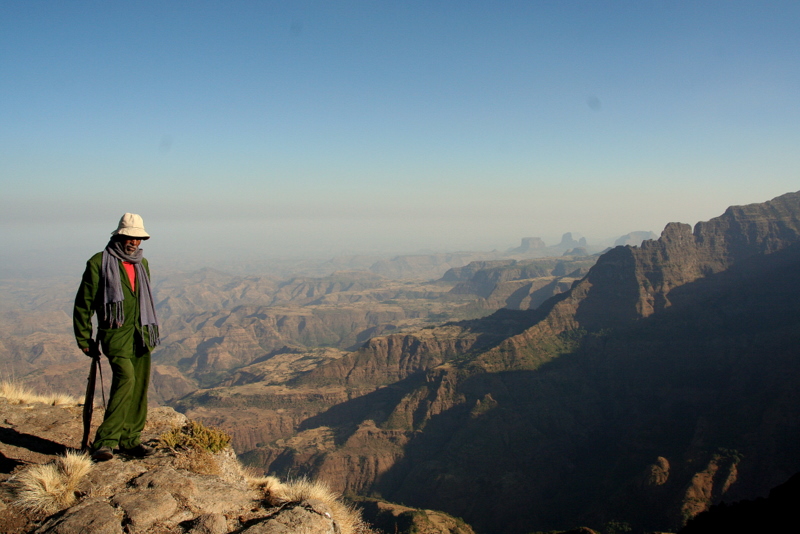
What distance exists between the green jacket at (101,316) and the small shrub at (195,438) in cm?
159

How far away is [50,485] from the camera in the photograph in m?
5.20

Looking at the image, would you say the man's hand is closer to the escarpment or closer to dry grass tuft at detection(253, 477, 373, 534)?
dry grass tuft at detection(253, 477, 373, 534)

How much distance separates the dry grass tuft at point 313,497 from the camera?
6.26 metres

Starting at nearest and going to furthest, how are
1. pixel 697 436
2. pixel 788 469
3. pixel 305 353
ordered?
pixel 788 469 < pixel 697 436 < pixel 305 353

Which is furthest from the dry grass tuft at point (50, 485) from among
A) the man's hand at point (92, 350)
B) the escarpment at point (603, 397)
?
the escarpment at point (603, 397)

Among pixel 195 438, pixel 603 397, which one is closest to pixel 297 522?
pixel 195 438

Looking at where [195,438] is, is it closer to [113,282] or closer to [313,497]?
[313,497]

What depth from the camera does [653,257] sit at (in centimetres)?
12656

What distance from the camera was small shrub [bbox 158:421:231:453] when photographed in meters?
7.24

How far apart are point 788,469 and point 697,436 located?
11310 millimetres

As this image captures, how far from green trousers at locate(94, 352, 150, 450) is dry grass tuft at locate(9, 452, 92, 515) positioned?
26.7 inches

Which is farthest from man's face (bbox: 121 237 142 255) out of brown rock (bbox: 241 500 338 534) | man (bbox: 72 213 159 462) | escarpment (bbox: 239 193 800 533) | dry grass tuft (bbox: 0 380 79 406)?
escarpment (bbox: 239 193 800 533)

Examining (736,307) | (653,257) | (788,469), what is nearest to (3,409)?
(788,469)

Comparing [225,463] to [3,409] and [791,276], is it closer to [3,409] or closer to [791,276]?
[3,409]
